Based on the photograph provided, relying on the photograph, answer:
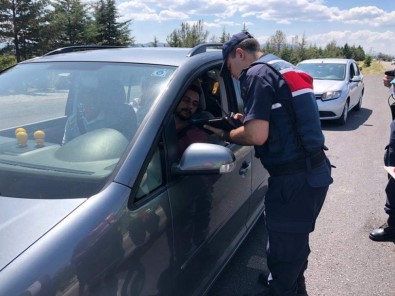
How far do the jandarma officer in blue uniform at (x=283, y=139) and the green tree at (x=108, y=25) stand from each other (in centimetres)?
3457

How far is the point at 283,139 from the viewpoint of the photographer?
228 cm

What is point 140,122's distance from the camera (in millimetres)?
1927

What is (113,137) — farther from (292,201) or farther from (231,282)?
(231,282)

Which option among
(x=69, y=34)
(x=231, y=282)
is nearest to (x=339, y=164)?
(x=231, y=282)

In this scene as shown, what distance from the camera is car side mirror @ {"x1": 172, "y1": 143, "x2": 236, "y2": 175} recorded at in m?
1.84

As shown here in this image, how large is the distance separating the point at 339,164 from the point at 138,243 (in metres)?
5.58

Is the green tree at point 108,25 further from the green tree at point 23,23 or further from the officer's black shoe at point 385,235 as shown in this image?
the officer's black shoe at point 385,235

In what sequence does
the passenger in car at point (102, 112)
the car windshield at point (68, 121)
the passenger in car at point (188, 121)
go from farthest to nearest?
the passenger in car at point (188, 121) → the passenger in car at point (102, 112) → the car windshield at point (68, 121)

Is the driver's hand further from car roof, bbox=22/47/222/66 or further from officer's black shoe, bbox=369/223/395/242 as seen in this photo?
officer's black shoe, bbox=369/223/395/242

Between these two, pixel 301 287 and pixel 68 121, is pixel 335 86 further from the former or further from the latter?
pixel 68 121

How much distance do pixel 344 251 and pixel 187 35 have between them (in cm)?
3674

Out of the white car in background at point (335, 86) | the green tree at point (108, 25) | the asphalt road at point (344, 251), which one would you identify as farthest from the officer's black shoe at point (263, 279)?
the green tree at point (108, 25)

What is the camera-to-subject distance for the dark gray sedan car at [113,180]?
1351mm

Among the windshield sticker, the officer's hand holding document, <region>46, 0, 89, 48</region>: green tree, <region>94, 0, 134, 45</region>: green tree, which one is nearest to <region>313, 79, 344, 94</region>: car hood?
the officer's hand holding document
